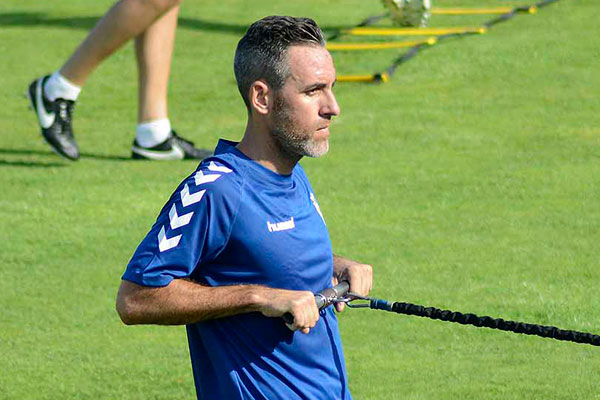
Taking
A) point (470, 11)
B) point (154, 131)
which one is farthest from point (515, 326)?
point (470, 11)

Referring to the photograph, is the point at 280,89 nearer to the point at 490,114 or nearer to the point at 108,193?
the point at 108,193

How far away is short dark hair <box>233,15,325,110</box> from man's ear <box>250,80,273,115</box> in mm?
15

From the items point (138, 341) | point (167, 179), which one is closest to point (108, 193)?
point (167, 179)

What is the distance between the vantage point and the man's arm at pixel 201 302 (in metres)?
3.51

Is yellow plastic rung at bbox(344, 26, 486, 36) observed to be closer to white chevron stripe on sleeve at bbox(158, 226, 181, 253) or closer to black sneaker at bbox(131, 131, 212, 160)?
black sneaker at bbox(131, 131, 212, 160)

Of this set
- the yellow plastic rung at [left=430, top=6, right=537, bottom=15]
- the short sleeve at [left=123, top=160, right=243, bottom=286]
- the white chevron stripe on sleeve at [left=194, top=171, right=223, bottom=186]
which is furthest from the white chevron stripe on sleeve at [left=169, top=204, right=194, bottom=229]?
the yellow plastic rung at [left=430, top=6, right=537, bottom=15]

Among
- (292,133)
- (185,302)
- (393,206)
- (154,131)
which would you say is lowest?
(154,131)

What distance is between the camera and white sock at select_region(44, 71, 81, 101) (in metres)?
8.85

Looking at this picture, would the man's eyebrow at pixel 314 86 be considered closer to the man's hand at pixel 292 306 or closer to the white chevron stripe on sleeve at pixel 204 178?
the white chevron stripe on sleeve at pixel 204 178

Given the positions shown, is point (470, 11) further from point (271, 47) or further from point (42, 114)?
point (271, 47)

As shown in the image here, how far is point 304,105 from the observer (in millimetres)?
3777

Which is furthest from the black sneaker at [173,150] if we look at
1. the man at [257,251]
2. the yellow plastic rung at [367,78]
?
the man at [257,251]

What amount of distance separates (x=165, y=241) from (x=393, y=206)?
15.4ft

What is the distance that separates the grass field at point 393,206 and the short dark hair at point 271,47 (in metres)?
2.29
